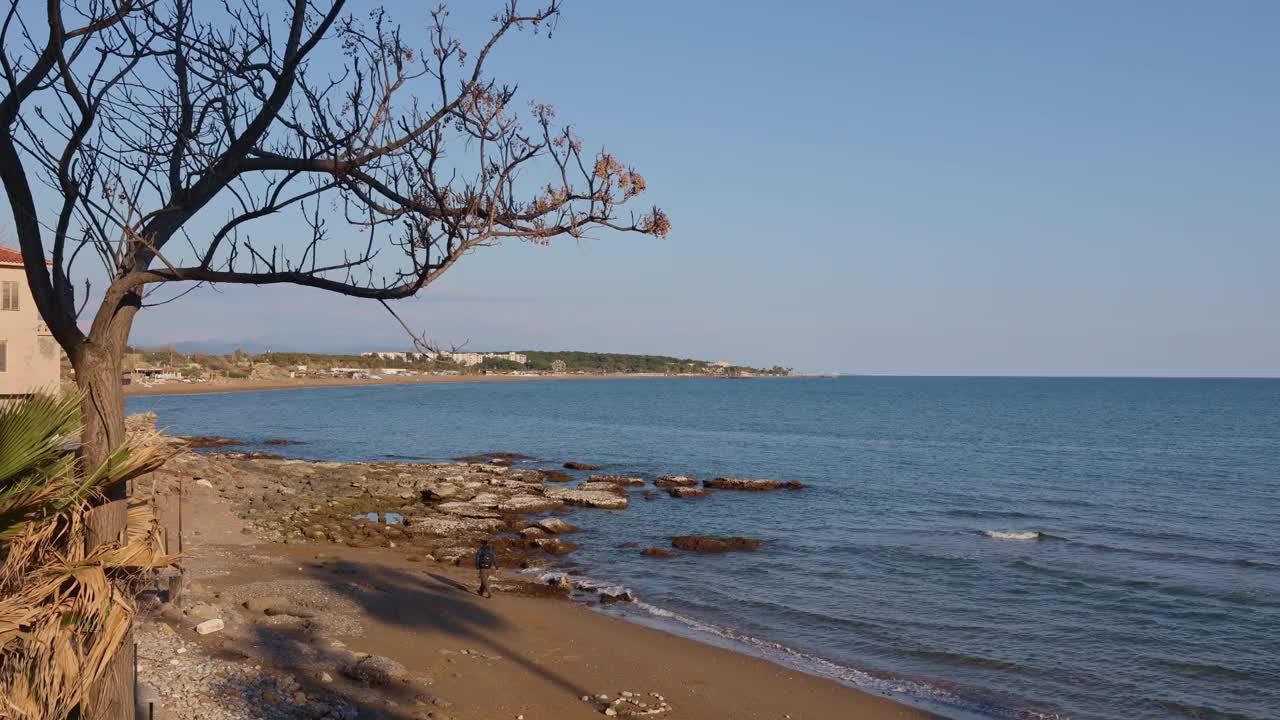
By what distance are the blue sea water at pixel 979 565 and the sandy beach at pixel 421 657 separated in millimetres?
1675

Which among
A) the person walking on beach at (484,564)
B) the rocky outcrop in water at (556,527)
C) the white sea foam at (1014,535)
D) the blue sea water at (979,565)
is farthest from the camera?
the white sea foam at (1014,535)

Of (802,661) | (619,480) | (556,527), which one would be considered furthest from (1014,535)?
(619,480)

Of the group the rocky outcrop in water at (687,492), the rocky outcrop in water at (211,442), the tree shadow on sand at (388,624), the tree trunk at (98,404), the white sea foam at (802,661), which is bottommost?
the rocky outcrop in water at (211,442)

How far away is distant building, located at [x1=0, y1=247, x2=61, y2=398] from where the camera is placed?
103 ft

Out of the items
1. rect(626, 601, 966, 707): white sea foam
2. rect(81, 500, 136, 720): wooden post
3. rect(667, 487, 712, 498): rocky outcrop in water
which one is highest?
rect(81, 500, 136, 720): wooden post

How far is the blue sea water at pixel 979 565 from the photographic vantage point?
15188mm

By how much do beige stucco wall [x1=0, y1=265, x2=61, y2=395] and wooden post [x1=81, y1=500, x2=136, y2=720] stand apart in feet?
102

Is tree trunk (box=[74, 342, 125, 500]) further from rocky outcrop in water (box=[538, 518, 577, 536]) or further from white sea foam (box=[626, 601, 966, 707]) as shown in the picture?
rocky outcrop in water (box=[538, 518, 577, 536])

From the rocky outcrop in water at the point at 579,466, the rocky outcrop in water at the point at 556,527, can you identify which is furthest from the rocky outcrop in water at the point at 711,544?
the rocky outcrop in water at the point at 579,466

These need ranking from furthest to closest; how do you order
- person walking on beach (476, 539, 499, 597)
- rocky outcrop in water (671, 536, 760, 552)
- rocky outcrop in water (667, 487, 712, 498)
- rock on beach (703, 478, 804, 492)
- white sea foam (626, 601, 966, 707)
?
rock on beach (703, 478, 804, 492), rocky outcrop in water (667, 487, 712, 498), rocky outcrop in water (671, 536, 760, 552), person walking on beach (476, 539, 499, 597), white sea foam (626, 601, 966, 707)

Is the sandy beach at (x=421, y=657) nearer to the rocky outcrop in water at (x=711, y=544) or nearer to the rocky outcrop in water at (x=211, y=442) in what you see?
the rocky outcrop in water at (x=711, y=544)

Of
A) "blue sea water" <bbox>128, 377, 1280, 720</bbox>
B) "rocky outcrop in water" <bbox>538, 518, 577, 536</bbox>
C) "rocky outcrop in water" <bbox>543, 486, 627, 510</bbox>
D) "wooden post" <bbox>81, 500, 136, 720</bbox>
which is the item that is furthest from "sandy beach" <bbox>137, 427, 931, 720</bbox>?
"rocky outcrop in water" <bbox>543, 486, 627, 510</bbox>

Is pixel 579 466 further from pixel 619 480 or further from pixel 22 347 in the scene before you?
pixel 22 347

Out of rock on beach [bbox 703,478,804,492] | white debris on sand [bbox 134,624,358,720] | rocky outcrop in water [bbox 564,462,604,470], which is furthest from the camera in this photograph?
rocky outcrop in water [bbox 564,462,604,470]
